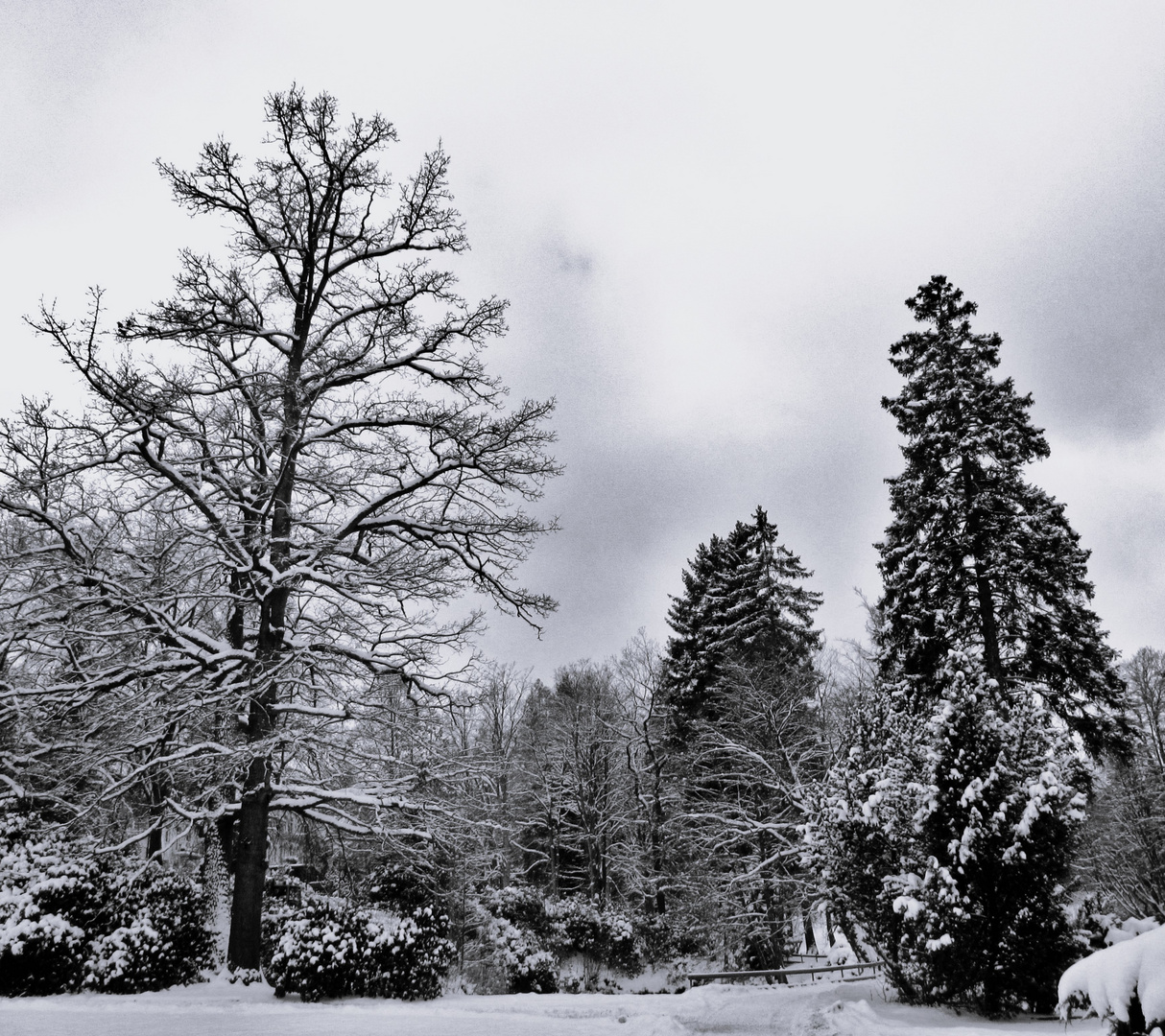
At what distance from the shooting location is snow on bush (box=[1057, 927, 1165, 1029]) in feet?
13.3

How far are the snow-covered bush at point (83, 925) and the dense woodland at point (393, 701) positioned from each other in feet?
0.17

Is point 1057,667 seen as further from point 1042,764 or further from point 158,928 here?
point 158,928

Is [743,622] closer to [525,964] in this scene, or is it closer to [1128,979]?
[525,964]

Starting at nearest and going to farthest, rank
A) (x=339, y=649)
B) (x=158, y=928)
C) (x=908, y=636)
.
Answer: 1. (x=158, y=928)
2. (x=339, y=649)
3. (x=908, y=636)

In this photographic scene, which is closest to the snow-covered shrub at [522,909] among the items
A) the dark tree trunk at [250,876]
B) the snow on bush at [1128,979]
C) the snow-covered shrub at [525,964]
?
the snow-covered shrub at [525,964]

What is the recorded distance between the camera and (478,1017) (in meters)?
9.33

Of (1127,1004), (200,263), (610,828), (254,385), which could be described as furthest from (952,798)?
(610,828)

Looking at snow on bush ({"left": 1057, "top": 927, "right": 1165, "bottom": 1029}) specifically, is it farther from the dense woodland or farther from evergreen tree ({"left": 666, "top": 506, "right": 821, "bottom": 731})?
evergreen tree ({"left": 666, "top": 506, "right": 821, "bottom": 731})

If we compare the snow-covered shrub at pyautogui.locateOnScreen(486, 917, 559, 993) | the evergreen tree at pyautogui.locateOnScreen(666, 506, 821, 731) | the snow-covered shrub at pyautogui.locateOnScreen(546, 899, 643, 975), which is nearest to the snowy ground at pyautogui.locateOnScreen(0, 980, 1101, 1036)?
the snow-covered shrub at pyautogui.locateOnScreen(486, 917, 559, 993)

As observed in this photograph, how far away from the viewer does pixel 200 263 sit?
13.8 meters

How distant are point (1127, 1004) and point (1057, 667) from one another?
605 inches

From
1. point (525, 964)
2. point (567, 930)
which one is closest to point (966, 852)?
point (525, 964)

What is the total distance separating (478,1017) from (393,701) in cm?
576

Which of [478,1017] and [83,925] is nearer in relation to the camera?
[478,1017]
